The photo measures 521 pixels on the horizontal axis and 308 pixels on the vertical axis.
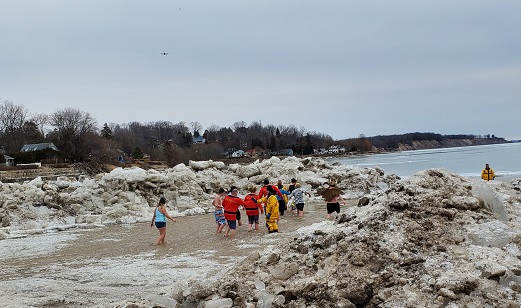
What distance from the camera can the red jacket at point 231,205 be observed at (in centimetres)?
1222

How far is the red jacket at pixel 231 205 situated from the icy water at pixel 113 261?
0.59 meters

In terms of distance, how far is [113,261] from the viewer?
10.3m

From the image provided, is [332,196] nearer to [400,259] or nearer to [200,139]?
[400,259]

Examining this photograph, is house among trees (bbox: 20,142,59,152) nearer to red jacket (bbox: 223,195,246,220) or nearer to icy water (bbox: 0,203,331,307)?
icy water (bbox: 0,203,331,307)

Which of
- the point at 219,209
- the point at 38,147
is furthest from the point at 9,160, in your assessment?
the point at 219,209

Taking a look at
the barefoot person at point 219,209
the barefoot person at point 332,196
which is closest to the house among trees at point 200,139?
the barefoot person at point 332,196

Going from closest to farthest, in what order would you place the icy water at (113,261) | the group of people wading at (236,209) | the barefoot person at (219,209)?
1. the icy water at (113,261)
2. the group of people wading at (236,209)
3. the barefoot person at (219,209)

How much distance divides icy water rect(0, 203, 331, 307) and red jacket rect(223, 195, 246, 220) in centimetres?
59

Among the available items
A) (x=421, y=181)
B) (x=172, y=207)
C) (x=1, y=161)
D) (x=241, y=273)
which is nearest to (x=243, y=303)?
(x=241, y=273)

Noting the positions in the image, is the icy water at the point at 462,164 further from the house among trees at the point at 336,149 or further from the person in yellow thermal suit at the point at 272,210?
the house among trees at the point at 336,149

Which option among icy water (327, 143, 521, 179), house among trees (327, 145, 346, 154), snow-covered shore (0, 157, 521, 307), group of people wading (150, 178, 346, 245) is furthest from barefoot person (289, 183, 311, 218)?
house among trees (327, 145, 346, 154)

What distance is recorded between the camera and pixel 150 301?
5.66m

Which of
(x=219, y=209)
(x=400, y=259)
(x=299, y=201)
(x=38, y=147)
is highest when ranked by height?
(x=38, y=147)

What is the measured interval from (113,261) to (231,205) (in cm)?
333
